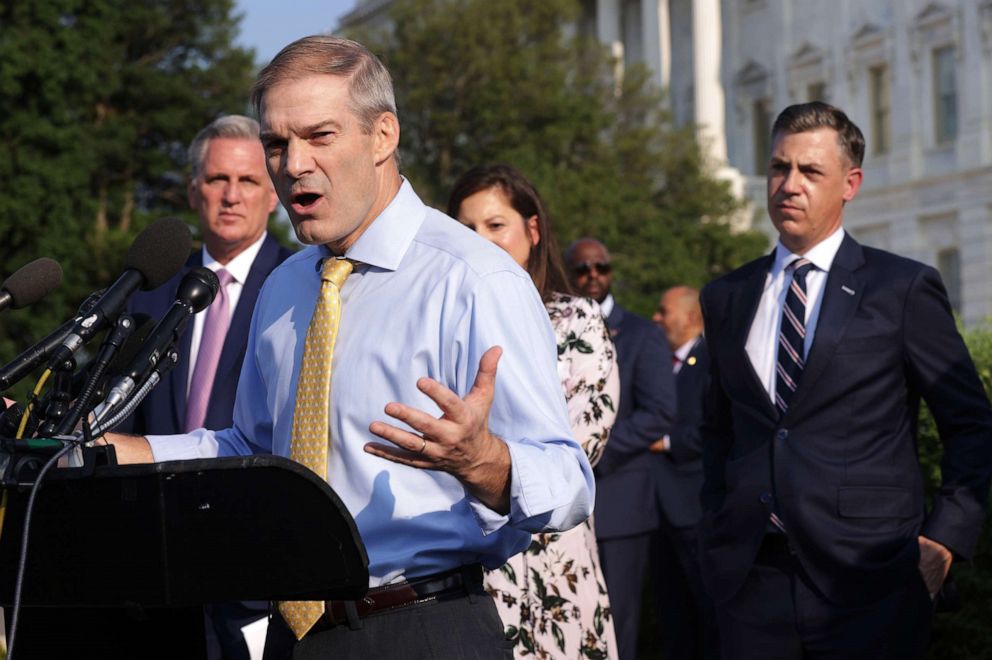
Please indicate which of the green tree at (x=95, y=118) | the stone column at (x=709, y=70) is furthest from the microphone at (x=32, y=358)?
the stone column at (x=709, y=70)

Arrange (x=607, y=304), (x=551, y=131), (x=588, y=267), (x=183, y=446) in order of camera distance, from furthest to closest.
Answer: (x=551, y=131) < (x=588, y=267) < (x=607, y=304) < (x=183, y=446)

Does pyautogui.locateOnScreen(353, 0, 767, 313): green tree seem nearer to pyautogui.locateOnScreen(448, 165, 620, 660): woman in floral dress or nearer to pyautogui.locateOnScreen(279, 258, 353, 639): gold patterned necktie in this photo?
pyautogui.locateOnScreen(448, 165, 620, 660): woman in floral dress

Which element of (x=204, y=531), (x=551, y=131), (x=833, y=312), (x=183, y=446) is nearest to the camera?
(x=204, y=531)

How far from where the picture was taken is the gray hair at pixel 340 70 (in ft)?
11.5

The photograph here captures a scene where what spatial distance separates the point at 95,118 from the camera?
43.8 m

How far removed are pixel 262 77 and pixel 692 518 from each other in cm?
658

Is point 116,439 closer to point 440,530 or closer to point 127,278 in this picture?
point 127,278

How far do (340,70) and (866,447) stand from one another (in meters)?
2.42

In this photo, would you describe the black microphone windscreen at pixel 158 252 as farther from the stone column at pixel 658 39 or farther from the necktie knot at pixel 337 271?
the stone column at pixel 658 39

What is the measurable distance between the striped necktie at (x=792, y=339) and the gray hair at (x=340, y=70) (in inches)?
84.9

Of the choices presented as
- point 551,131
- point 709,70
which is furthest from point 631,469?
point 709,70

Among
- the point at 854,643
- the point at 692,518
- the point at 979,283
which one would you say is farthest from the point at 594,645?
the point at 979,283

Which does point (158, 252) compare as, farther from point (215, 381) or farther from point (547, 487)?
point (215, 381)

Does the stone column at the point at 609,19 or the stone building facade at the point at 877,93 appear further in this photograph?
the stone column at the point at 609,19
